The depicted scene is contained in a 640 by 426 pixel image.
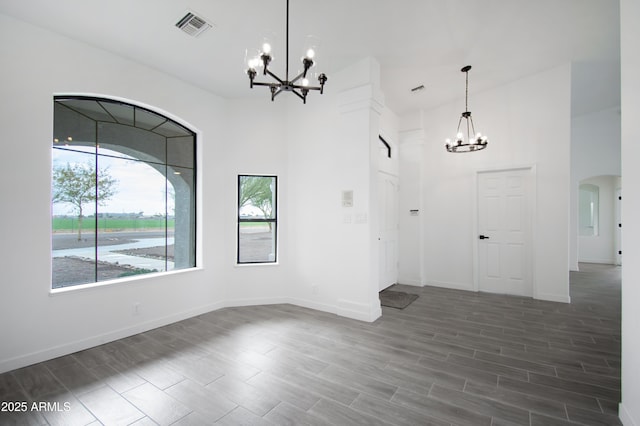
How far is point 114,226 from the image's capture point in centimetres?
349

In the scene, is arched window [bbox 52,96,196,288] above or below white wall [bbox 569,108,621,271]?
below

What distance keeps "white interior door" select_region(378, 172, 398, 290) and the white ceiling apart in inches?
76.3

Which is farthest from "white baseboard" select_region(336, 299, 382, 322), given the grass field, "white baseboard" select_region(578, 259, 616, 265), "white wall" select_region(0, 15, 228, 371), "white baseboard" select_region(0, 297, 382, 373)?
"white baseboard" select_region(578, 259, 616, 265)

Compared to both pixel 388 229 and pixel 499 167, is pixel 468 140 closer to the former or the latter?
pixel 499 167

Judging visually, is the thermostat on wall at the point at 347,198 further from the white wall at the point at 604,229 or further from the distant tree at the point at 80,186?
the white wall at the point at 604,229

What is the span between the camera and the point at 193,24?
9.66 ft

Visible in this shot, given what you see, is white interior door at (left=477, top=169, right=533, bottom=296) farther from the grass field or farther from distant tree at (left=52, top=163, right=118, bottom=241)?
distant tree at (left=52, top=163, right=118, bottom=241)

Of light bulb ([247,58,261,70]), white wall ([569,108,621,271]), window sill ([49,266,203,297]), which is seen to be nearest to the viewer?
light bulb ([247,58,261,70])

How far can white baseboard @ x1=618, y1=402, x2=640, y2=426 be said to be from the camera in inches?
71.5

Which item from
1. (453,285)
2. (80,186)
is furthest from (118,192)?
(453,285)

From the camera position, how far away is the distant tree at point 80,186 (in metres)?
3.08

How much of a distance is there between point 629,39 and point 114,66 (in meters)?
4.79

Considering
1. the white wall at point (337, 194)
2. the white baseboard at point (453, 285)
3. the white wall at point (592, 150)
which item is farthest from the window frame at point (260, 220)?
the white wall at point (592, 150)

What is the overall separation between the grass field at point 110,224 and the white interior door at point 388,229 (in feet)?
11.9
